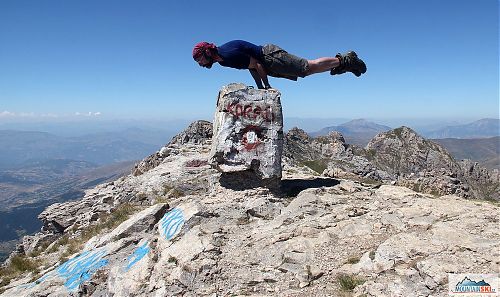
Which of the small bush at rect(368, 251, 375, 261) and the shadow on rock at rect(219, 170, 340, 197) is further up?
the shadow on rock at rect(219, 170, 340, 197)

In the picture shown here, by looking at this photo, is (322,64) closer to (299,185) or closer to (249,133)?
(249,133)

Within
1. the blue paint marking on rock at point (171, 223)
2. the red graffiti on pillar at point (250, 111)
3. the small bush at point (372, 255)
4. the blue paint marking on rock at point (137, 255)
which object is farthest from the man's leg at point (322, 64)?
the blue paint marking on rock at point (137, 255)

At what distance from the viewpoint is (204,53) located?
1380 centimetres

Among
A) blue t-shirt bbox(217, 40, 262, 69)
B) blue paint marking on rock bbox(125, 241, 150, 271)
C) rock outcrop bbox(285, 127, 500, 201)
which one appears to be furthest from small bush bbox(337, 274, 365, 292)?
rock outcrop bbox(285, 127, 500, 201)

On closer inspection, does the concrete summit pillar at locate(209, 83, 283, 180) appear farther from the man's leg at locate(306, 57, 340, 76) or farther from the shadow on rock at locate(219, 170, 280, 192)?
the man's leg at locate(306, 57, 340, 76)

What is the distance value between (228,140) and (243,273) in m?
6.03

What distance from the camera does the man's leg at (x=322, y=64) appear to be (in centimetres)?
1457

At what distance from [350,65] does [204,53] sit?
5977 millimetres

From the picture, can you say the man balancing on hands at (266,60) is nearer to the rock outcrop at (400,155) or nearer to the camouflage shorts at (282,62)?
the camouflage shorts at (282,62)

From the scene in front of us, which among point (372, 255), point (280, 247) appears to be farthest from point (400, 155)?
point (372, 255)

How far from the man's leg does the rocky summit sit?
474 cm

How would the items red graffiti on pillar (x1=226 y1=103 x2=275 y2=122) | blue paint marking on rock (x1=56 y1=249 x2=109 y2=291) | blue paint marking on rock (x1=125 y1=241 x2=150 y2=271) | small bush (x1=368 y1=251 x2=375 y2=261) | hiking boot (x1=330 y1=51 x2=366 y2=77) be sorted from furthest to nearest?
hiking boot (x1=330 y1=51 x2=366 y2=77)
red graffiti on pillar (x1=226 y1=103 x2=275 y2=122)
blue paint marking on rock (x1=56 y1=249 x2=109 y2=291)
blue paint marking on rock (x1=125 y1=241 x2=150 y2=271)
small bush (x1=368 y1=251 x2=375 y2=261)

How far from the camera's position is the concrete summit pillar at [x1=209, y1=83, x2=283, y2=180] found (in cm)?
1426

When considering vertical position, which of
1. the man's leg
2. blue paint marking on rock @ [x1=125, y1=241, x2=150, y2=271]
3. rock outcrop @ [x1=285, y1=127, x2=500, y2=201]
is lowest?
rock outcrop @ [x1=285, y1=127, x2=500, y2=201]
